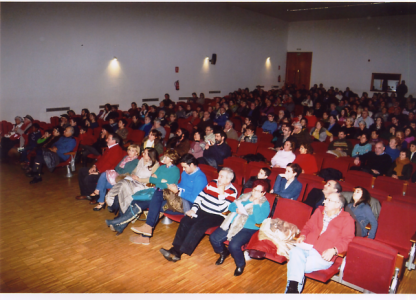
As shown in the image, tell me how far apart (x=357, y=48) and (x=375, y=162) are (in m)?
12.8

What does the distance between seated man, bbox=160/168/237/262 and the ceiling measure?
11.6 m

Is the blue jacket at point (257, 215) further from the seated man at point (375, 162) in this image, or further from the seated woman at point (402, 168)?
the seated woman at point (402, 168)

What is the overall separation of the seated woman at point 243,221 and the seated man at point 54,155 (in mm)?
4059

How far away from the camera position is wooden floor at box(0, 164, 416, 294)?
11.3ft

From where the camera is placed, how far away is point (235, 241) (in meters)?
3.63

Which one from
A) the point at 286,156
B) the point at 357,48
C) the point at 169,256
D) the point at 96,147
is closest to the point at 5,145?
the point at 96,147

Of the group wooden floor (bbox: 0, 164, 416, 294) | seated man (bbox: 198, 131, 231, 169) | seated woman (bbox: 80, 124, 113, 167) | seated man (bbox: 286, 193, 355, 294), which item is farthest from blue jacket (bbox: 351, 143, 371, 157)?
seated woman (bbox: 80, 124, 113, 167)

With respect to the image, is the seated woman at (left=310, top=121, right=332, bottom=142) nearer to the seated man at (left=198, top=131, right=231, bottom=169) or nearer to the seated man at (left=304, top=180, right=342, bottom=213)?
the seated man at (left=198, top=131, right=231, bottom=169)

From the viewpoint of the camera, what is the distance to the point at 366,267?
9.82 feet

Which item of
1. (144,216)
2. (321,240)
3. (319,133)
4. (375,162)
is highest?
(319,133)

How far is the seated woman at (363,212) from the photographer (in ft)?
11.9

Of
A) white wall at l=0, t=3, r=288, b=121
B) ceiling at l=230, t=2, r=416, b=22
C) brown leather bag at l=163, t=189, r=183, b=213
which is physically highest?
ceiling at l=230, t=2, r=416, b=22

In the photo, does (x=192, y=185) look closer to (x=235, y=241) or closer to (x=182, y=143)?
(x=235, y=241)

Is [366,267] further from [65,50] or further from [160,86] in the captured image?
[160,86]
